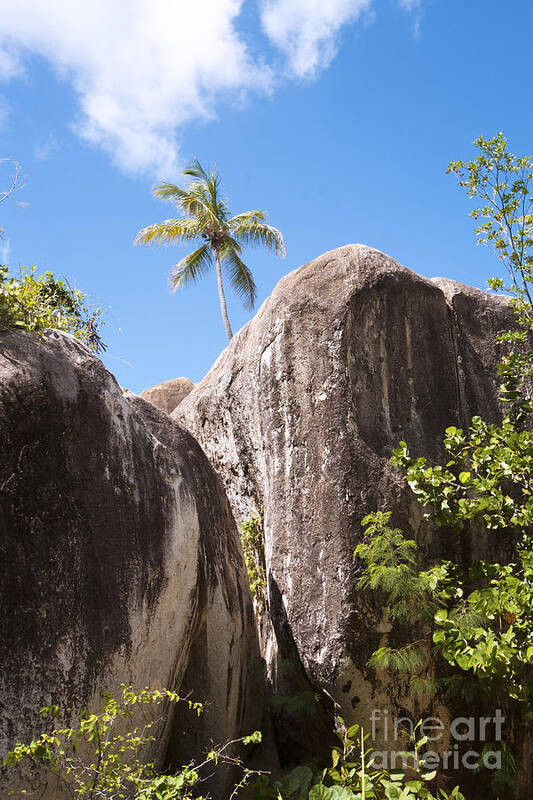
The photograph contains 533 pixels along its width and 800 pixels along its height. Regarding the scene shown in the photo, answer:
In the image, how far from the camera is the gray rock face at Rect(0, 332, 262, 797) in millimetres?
4055

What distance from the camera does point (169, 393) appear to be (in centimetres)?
1144

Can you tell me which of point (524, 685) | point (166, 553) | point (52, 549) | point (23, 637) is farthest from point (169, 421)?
point (524, 685)

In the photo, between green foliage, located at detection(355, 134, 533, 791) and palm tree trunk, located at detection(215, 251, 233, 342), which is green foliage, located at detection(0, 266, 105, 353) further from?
palm tree trunk, located at detection(215, 251, 233, 342)

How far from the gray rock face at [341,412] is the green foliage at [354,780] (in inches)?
10.4

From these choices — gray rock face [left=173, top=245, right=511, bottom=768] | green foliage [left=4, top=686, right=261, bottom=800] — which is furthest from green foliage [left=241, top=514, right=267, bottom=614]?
green foliage [left=4, top=686, right=261, bottom=800]

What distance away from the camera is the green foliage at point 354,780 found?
4.28 metres

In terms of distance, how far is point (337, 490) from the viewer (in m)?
5.73

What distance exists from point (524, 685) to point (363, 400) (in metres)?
2.38

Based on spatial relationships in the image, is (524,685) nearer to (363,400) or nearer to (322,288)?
(363,400)

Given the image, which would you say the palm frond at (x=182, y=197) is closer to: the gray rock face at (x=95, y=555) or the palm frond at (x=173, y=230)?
the palm frond at (x=173, y=230)

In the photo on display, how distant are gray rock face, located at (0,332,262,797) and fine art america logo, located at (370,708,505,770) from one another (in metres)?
1.11

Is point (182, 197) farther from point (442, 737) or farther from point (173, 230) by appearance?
point (442, 737)

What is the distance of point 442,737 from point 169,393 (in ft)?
23.3

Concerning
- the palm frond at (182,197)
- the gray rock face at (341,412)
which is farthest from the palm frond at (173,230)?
the gray rock face at (341,412)
